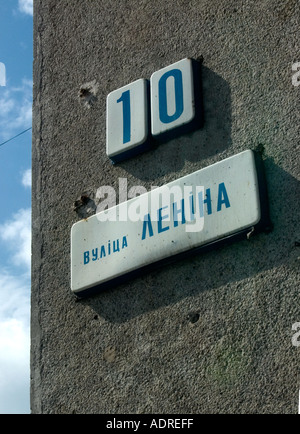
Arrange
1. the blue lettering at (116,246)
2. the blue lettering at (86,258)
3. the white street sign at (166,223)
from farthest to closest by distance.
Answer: the blue lettering at (86,258) → the blue lettering at (116,246) → the white street sign at (166,223)

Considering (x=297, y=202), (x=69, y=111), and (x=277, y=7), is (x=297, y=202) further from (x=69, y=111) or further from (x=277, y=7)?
(x=69, y=111)

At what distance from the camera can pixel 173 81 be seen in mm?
4051

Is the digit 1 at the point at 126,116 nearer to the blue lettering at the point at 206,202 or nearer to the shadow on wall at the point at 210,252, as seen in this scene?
the shadow on wall at the point at 210,252

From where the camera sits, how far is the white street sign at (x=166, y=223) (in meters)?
3.54

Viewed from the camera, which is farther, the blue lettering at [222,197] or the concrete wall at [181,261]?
the blue lettering at [222,197]

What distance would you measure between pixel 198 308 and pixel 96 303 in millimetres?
640

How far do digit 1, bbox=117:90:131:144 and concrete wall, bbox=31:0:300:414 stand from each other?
13cm

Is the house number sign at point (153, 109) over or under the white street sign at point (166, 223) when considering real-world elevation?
over

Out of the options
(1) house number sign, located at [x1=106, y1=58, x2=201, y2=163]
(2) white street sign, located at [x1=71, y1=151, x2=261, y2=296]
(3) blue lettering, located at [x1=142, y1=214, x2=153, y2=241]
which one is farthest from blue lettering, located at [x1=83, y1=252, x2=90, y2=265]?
(1) house number sign, located at [x1=106, y1=58, x2=201, y2=163]

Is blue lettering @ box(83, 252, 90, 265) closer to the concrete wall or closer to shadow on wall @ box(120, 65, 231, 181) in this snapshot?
the concrete wall

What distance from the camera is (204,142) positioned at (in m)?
3.90

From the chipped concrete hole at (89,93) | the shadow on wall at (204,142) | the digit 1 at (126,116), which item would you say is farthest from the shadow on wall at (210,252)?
the chipped concrete hole at (89,93)

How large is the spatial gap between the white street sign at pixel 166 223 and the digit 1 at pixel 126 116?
39cm

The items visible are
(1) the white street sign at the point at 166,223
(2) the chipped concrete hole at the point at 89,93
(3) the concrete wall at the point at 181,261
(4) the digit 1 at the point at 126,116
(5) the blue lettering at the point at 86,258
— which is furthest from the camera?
(2) the chipped concrete hole at the point at 89,93
